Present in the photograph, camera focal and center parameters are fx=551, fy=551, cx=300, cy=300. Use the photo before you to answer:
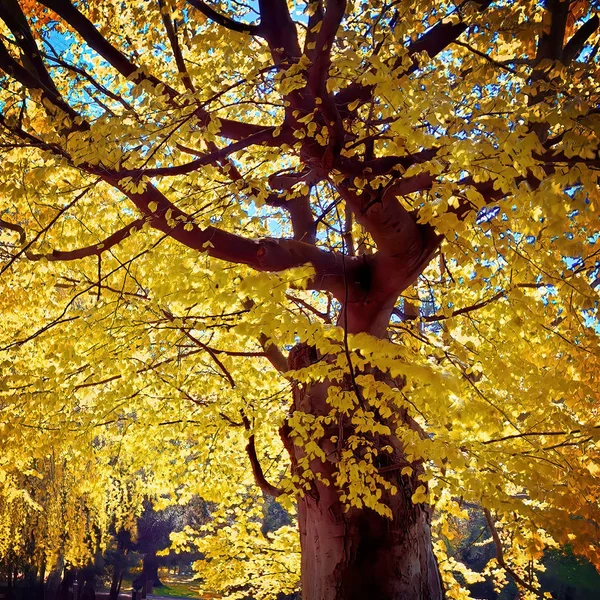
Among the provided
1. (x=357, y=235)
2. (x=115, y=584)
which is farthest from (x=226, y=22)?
(x=115, y=584)

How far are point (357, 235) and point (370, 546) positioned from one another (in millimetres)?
3241

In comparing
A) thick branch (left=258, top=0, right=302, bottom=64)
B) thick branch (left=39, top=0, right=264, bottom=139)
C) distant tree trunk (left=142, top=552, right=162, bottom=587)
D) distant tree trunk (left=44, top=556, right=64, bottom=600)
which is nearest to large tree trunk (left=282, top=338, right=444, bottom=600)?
thick branch (left=39, top=0, right=264, bottom=139)

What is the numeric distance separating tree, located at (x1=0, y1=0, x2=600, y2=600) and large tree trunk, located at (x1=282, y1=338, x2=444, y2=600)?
0.7 inches

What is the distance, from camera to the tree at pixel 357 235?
2896 millimetres

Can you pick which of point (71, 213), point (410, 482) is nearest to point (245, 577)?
point (410, 482)

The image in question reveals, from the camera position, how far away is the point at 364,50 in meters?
5.54

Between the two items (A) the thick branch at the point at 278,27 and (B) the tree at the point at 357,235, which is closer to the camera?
(B) the tree at the point at 357,235

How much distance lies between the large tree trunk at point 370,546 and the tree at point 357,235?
0.02 m

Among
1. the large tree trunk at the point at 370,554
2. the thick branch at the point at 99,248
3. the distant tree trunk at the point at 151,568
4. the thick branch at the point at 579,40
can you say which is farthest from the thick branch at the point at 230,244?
the distant tree trunk at the point at 151,568

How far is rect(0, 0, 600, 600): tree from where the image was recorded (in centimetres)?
290

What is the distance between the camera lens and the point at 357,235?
6.20 metres

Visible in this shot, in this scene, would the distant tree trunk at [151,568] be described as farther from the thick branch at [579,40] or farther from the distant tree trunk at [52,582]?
the thick branch at [579,40]

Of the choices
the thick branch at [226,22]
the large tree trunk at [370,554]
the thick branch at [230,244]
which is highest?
the thick branch at [226,22]

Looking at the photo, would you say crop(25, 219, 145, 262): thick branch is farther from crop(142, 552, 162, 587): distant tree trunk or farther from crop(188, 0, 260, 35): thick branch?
crop(142, 552, 162, 587): distant tree trunk
